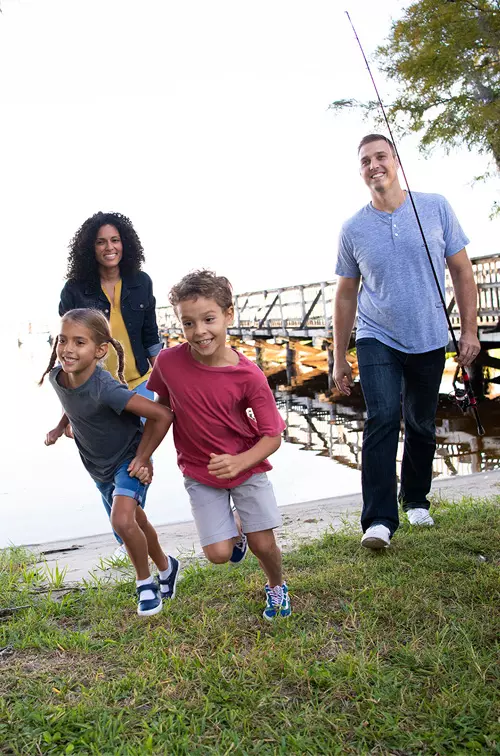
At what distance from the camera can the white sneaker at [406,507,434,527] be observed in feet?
13.6

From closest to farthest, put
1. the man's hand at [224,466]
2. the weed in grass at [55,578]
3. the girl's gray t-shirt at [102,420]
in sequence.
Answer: the man's hand at [224,466] → the girl's gray t-shirt at [102,420] → the weed in grass at [55,578]

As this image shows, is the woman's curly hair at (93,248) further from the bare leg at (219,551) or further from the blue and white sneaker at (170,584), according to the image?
the bare leg at (219,551)

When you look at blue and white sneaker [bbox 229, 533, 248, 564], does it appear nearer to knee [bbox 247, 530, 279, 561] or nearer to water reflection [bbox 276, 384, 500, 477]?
knee [bbox 247, 530, 279, 561]

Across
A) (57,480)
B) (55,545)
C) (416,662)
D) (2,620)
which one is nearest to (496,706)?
(416,662)

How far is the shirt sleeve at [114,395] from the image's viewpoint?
121 inches

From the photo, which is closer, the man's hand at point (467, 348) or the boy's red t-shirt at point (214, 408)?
the boy's red t-shirt at point (214, 408)

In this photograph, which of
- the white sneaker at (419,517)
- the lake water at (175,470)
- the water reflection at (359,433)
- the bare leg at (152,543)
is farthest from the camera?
the water reflection at (359,433)

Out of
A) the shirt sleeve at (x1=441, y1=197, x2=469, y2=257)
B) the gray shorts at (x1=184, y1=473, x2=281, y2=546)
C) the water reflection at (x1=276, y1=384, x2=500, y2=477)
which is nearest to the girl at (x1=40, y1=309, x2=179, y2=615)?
the gray shorts at (x1=184, y1=473, x2=281, y2=546)

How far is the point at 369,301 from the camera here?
3.85 metres

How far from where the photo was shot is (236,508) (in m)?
3.01

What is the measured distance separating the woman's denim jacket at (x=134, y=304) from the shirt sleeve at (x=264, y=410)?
137 centimetres

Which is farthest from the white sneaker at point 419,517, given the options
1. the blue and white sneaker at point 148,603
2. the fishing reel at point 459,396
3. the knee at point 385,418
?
the blue and white sneaker at point 148,603

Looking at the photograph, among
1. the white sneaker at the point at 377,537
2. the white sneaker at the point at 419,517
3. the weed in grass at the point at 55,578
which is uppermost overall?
the weed in grass at the point at 55,578

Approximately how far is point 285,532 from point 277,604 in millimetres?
1588
